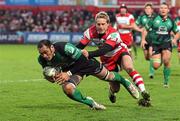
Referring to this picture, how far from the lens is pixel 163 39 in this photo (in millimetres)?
17688

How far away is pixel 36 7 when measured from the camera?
50.0 m

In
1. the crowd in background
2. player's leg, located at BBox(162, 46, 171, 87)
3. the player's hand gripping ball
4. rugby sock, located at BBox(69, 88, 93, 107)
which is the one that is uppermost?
the player's hand gripping ball

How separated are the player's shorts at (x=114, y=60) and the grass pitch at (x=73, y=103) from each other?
804 millimetres

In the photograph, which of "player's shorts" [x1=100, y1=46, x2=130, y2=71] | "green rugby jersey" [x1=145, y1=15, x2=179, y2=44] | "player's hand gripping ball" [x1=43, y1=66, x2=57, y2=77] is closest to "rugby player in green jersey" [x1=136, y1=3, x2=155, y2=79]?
"green rugby jersey" [x1=145, y1=15, x2=179, y2=44]

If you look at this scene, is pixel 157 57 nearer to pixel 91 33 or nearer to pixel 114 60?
pixel 114 60

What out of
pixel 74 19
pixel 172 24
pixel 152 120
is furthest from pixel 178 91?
pixel 74 19

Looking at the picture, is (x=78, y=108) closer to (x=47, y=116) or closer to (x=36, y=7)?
(x=47, y=116)

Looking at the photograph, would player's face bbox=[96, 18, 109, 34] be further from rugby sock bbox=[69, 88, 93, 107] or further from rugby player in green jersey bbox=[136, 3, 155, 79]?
rugby player in green jersey bbox=[136, 3, 155, 79]

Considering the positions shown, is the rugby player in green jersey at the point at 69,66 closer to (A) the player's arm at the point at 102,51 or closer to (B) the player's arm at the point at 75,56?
(B) the player's arm at the point at 75,56

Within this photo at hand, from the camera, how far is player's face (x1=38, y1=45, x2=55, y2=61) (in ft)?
37.7

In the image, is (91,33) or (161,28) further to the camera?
(161,28)

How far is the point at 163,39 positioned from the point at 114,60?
183 inches

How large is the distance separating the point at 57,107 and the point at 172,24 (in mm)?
5591

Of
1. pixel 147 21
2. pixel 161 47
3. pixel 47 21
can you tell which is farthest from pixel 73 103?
pixel 47 21
